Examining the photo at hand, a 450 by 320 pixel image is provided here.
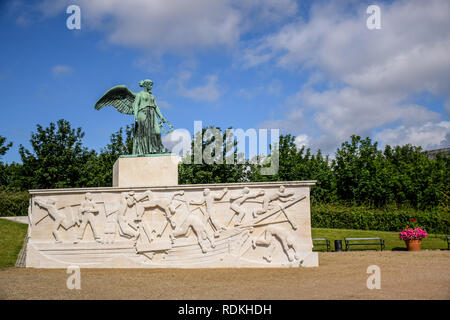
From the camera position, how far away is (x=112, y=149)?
110ft

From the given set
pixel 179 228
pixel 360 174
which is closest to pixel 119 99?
pixel 179 228

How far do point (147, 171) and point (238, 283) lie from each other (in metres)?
5.50

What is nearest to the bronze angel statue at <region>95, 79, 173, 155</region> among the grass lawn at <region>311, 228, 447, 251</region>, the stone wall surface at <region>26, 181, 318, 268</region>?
the stone wall surface at <region>26, 181, 318, 268</region>

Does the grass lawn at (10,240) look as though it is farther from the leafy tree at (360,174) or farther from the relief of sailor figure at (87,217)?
the leafy tree at (360,174)

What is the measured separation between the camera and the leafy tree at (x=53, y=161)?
94.9 ft

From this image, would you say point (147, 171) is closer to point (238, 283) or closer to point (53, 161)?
point (238, 283)

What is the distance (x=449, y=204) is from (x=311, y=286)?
23076 millimetres

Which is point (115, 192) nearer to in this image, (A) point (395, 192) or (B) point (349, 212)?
(B) point (349, 212)

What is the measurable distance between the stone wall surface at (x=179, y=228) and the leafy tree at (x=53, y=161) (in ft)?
58.0

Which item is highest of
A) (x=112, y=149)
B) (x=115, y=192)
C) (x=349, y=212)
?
(x=112, y=149)

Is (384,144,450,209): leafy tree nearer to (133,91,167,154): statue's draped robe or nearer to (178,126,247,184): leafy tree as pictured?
(178,126,247,184): leafy tree

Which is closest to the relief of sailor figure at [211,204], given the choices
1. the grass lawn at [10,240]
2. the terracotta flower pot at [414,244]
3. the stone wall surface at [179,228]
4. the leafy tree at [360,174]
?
the stone wall surface at [179,228]

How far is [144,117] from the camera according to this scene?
13.5 m
